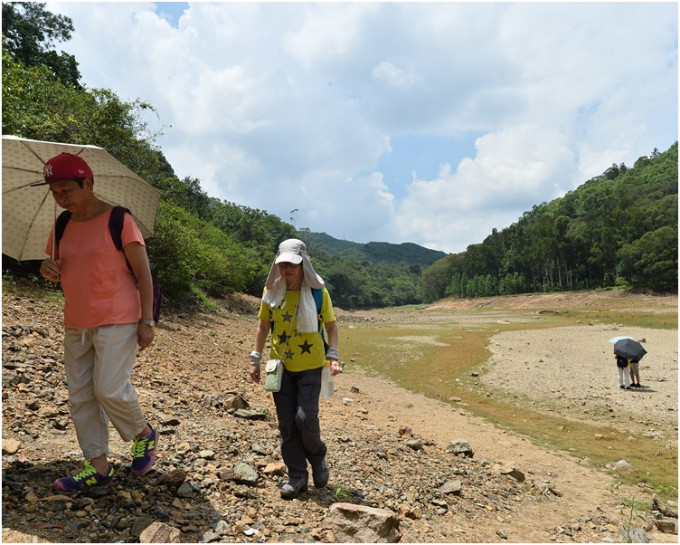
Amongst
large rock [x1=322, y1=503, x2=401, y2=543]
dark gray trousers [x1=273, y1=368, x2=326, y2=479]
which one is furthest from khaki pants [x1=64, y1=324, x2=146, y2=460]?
large rock [x1=322, y1=503, x2=401, y2=543]

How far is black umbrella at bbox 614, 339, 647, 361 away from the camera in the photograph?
11.5 m

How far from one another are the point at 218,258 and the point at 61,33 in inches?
1215

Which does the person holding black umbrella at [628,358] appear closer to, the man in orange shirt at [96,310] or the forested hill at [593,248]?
the man in orange shirt at [96,310]

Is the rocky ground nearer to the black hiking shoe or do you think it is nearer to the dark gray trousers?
the black hiking shoe

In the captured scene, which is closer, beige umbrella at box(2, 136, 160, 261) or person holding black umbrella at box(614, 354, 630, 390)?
beige umbrella at box(2, 136, 160, 261)

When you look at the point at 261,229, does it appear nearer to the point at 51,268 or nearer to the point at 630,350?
the point at 630,350

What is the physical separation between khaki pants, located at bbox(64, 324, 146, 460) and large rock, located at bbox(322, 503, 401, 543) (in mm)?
1682

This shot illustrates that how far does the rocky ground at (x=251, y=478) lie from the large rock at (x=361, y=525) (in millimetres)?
→ 111

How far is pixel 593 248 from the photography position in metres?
78.2

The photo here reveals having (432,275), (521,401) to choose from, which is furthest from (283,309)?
(432,275)

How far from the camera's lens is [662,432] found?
859cm

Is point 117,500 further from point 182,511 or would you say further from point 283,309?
point 283,309

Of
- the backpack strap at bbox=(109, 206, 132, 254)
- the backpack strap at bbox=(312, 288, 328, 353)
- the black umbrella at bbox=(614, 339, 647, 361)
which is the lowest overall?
the black umbrella at bbox=(614, 339, 647, 361)

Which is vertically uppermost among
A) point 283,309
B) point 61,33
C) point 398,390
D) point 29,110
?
point 61,33
